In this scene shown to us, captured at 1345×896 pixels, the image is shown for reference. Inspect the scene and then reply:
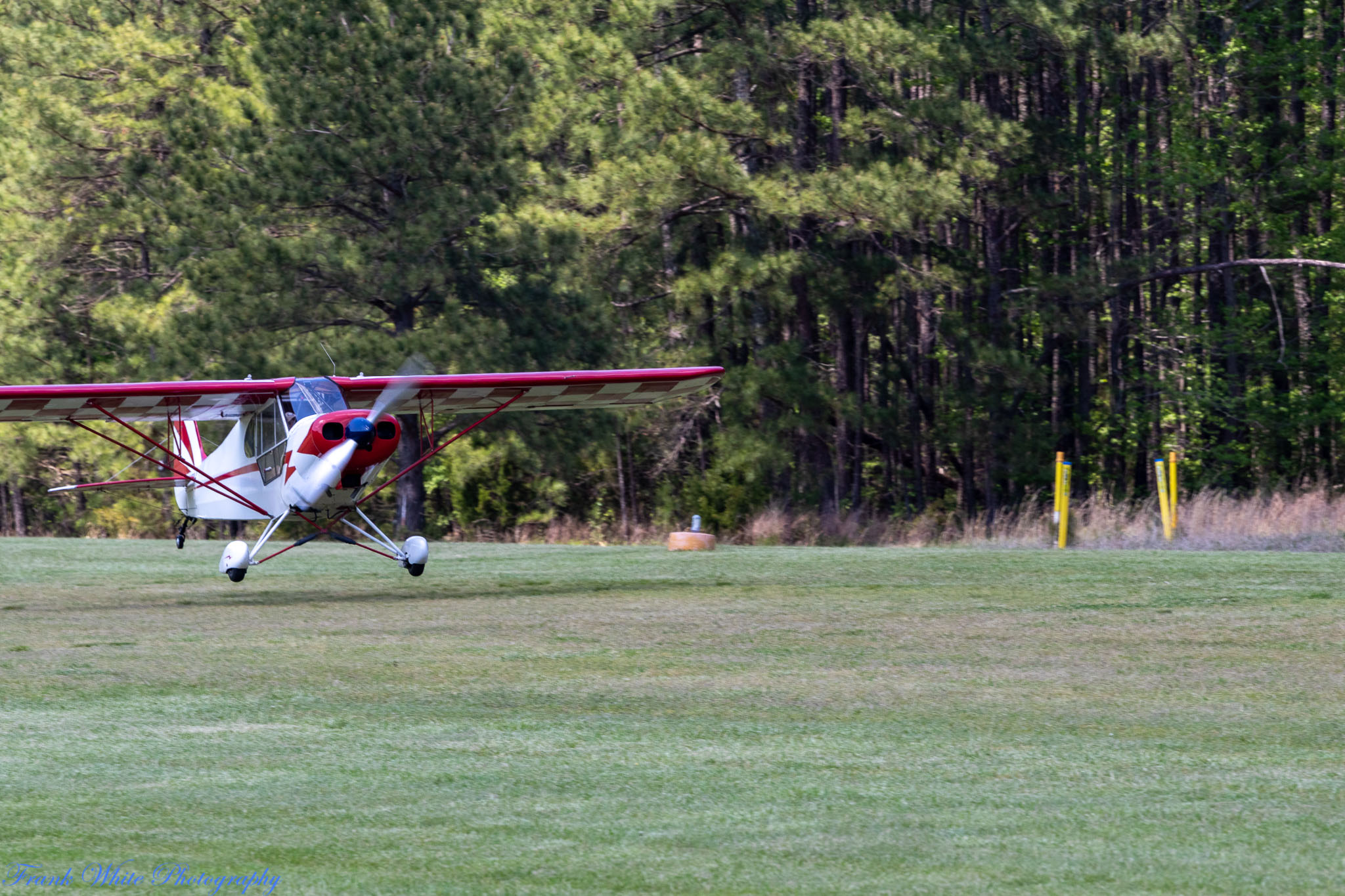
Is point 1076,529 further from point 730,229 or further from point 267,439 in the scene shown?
point 730,229

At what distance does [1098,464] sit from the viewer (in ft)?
117

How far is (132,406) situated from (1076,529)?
12866 mm

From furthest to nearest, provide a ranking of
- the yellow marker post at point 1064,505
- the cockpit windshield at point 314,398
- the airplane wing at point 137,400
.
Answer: the yellow marker post at point 1064,505 < the cockpit windshield at point 314,398 < the airplane wing at point 137,400

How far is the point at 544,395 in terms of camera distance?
58.6 feet

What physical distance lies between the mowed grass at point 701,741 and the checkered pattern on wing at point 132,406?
99.7 inches

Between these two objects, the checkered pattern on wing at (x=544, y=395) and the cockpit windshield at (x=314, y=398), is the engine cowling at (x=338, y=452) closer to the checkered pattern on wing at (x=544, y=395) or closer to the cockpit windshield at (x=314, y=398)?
the cockpit windshield at (x=314, y=398)

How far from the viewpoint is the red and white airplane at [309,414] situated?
49.0ft

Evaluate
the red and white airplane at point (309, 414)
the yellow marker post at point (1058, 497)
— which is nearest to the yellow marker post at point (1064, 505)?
the yellow marker post at point (1058, 497)

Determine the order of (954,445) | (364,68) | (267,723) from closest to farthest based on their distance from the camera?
(267,723) < (364,68) < (954,445)

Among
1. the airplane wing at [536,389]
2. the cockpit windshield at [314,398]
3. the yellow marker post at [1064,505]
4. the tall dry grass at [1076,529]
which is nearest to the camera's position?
the cockpit windshield at [314,398]

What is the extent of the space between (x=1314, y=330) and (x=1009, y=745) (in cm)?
3018

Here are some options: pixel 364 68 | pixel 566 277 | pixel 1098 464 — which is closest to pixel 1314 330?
pixel 1098 464

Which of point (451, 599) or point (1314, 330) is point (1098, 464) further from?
point (451, 599)

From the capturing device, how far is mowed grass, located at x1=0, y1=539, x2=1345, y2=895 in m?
4.61
